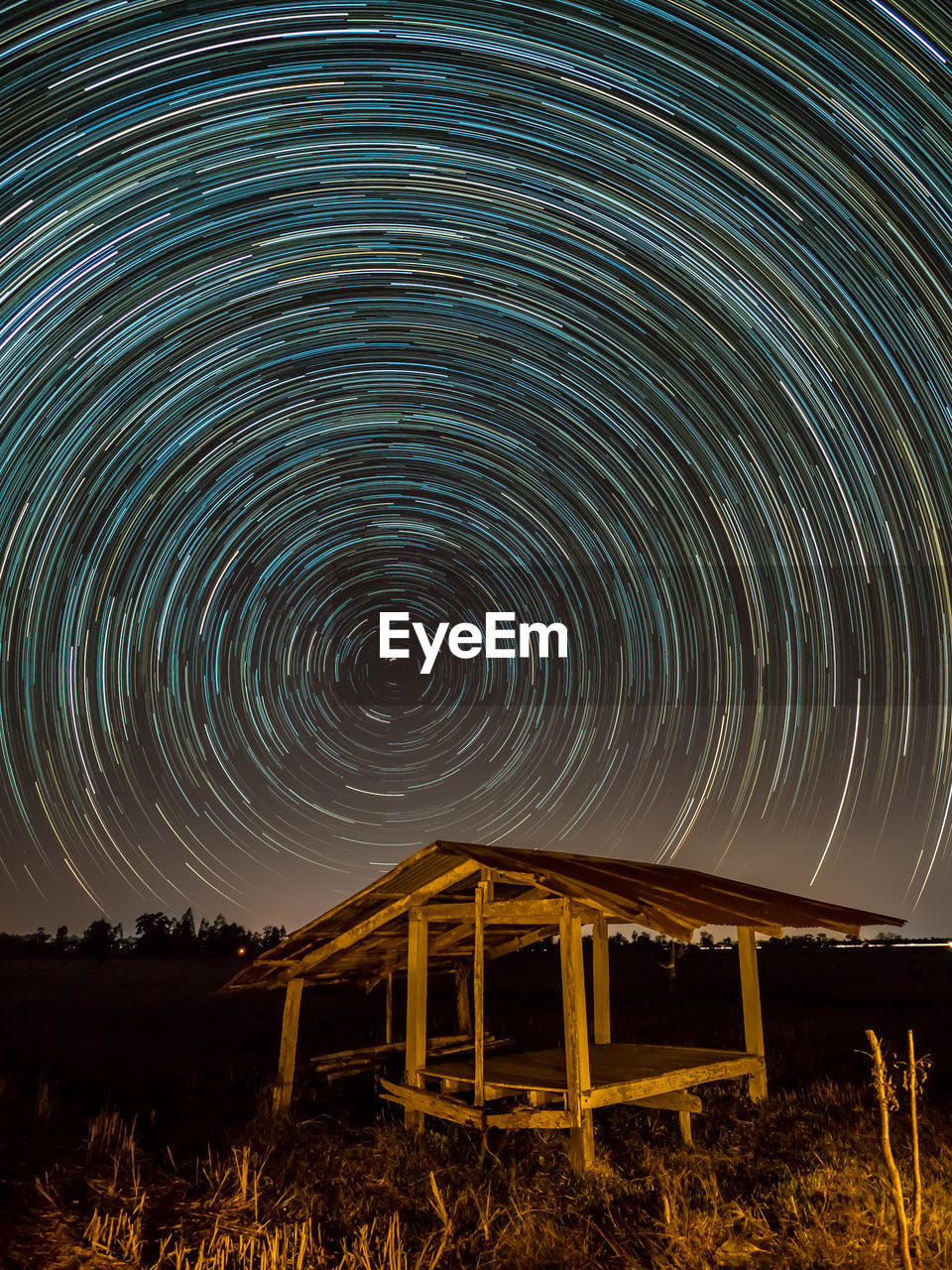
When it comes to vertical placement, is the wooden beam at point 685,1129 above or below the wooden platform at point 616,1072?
below

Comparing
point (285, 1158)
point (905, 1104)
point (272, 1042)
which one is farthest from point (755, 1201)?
point (272, 1042)

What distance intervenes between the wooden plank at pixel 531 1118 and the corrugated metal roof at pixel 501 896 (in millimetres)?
1900

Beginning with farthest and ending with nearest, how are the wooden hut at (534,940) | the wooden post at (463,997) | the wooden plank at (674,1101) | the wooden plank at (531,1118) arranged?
the wooden post at (463,997), the wooden plank at (674,1101), the wooden hut at (534,940), the wooden plank at (531,1118)

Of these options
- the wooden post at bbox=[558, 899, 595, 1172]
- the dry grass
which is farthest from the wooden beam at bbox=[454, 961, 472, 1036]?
the wooden post at bbox=[558, 899, 595, 1172]

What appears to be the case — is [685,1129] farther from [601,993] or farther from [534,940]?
[534,940]

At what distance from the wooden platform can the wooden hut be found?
0.02m

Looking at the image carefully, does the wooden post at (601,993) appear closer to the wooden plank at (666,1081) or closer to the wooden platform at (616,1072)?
the wooden platform at (616,1072)

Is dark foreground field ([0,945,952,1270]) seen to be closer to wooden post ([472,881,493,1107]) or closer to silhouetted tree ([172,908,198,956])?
wooden post ([472,881,493,1107])

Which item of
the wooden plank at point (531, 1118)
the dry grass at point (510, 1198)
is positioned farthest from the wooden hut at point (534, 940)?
the dry grass at point (510, 1198)

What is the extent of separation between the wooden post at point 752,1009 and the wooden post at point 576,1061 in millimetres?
2634

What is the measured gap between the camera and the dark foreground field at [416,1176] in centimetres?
725

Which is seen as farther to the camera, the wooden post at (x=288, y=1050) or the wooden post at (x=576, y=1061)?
the wooden post at (x=288, y=1050)

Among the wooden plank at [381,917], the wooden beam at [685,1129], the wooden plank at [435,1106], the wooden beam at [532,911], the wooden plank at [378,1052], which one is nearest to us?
the wooden plank at [435,1106]

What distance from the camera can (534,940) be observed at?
1358cm
